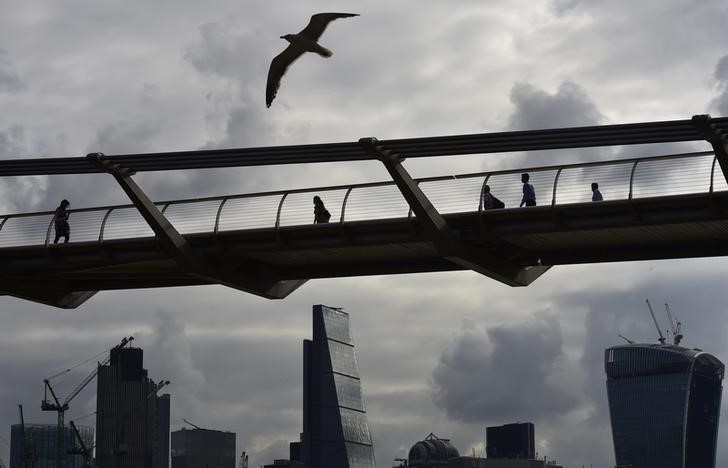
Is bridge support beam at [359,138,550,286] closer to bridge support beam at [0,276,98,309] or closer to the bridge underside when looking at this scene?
the bridge underside

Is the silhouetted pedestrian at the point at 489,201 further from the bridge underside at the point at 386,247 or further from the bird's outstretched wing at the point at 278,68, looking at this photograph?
the bird's outstretched wing at the point at 278,68

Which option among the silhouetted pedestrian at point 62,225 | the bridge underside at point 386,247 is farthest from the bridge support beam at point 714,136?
the silhouetted pedestrian at point 62,225

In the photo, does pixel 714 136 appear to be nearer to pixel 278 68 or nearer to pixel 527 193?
pixel 527 193

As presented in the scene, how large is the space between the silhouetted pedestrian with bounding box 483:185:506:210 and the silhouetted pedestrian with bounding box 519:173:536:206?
618mm

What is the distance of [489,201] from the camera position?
133ft

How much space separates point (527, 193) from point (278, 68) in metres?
8.22

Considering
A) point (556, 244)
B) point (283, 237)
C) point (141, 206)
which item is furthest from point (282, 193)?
point (556, 244)

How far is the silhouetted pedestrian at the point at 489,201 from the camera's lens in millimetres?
40438

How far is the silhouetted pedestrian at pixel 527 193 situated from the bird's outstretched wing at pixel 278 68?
288 inches

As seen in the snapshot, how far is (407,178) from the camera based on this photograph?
39.3 meters

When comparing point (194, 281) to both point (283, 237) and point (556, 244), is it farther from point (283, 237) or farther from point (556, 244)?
point (556, 244)

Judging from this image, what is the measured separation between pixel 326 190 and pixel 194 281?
24.8ft

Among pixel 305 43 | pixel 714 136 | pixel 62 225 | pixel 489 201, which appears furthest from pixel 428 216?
pixel 62 225

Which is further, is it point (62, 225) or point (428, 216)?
point (62, 225)
